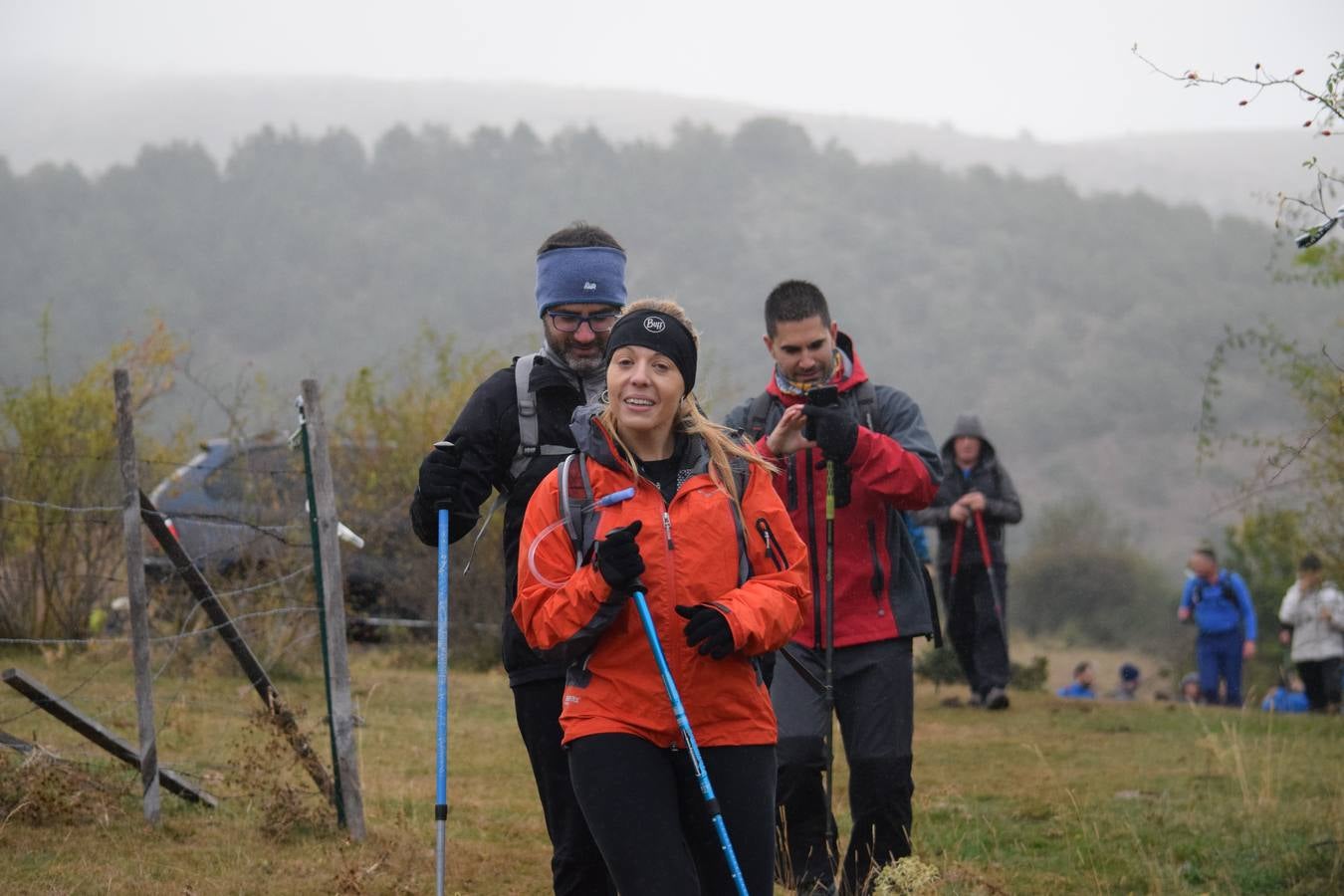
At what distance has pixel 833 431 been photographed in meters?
5.50

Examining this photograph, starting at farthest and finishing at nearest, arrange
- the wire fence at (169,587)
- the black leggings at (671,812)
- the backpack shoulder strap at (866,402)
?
the wire fence at (169,587) → the backpack shoulder strap at (866,402) → the black leggings at (671,812)

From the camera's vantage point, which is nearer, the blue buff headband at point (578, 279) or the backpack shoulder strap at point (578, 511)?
the backpack shoulder strap at point (578, 511)

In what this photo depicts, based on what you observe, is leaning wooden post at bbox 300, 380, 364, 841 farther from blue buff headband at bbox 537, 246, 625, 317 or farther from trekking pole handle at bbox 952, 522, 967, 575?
trekking pole handle at bbox 952, 522, 967, 575

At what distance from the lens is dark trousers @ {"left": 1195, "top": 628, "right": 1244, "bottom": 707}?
1516cm

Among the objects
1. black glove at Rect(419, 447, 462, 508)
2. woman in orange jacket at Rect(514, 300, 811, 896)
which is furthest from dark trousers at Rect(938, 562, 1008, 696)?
woman in orange jacket at Rect(514, 300, 811, 896)

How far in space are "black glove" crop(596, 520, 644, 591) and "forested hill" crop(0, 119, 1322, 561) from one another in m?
83.9

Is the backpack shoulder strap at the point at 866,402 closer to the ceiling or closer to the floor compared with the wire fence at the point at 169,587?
closer to the ceiling

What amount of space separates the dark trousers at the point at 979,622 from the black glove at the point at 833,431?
7457 mm

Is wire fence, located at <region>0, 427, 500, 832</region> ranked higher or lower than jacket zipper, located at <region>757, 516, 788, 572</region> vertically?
lower

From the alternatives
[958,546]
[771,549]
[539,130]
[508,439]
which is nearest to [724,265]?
[539,130]

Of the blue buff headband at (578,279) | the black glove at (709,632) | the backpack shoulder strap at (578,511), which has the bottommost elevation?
the black glove at (709,632)

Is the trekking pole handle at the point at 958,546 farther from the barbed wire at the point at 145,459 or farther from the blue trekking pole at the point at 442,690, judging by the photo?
the blue trekking pole at the point at 442,690

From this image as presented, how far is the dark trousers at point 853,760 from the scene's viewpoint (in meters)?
5.56

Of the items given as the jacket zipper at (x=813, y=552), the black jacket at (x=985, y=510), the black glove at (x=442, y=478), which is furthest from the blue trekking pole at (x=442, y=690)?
the black jacket at (x=985, y=510)
